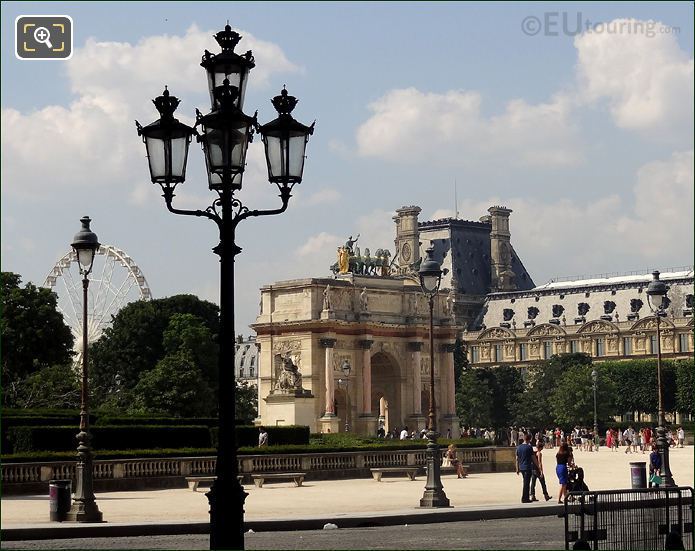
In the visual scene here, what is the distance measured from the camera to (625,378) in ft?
527

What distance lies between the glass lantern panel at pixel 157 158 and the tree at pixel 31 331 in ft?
234

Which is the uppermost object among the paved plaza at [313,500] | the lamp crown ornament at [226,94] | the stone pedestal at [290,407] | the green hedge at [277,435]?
the lamp crown ornament at [226,94]

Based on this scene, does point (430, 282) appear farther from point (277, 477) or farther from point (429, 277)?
point (277, 477)

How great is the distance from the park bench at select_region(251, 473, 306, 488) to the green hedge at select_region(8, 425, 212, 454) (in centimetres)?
568

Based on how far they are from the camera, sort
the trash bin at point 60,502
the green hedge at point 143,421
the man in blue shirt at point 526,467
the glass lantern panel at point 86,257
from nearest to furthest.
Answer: the trash bin at point 60,502
the glass lantern panel at point 86,257
the man in blue shirt at point 526,467
the green hedge at point 143,421

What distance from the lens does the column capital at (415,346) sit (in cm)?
12675

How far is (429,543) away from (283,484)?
91.3 feet


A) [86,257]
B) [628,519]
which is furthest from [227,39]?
[86,257]

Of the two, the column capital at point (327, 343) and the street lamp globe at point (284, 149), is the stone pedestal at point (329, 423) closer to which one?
the column capital at point (327, 343)

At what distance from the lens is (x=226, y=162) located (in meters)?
19.6

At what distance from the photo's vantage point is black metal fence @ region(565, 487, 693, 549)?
21.5 m

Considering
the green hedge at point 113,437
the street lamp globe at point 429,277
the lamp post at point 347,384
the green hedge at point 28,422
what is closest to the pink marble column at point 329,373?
the lamp post at point 347,384

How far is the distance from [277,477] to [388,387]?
77.1 meters

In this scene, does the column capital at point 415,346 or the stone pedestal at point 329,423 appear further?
the column capital at point 415,346
